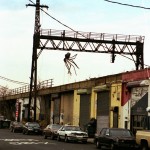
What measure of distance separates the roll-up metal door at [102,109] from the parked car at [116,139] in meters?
14.0

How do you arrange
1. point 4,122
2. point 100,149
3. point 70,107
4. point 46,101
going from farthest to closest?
point 4,122 → point 46,101 → point 70,107 → point 100,149

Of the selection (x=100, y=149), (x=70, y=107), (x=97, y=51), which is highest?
(x=97, y=51)

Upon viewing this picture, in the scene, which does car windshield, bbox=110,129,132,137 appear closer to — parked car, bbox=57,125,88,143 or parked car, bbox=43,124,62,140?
parked car, bbox=57,125,88,143

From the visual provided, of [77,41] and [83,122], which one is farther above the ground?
[77,41]

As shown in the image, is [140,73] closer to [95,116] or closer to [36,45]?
[95,116]

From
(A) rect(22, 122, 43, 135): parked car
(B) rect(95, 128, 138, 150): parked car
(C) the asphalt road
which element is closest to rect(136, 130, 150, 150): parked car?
(B) rect(95, 128, 138, 150): parked car

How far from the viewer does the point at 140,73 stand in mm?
38438

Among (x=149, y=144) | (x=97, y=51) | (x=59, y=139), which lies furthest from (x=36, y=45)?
(x=149, y=144)

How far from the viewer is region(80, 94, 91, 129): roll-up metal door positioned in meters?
49.9

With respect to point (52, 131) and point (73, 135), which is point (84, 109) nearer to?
point (52, 131)

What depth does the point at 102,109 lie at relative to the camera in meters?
46.0

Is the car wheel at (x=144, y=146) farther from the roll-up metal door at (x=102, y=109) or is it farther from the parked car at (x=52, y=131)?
the roll-up metal door at (x=102, y=109)

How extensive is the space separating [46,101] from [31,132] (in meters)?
15.7

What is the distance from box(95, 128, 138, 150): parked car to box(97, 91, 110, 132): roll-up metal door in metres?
14.0
